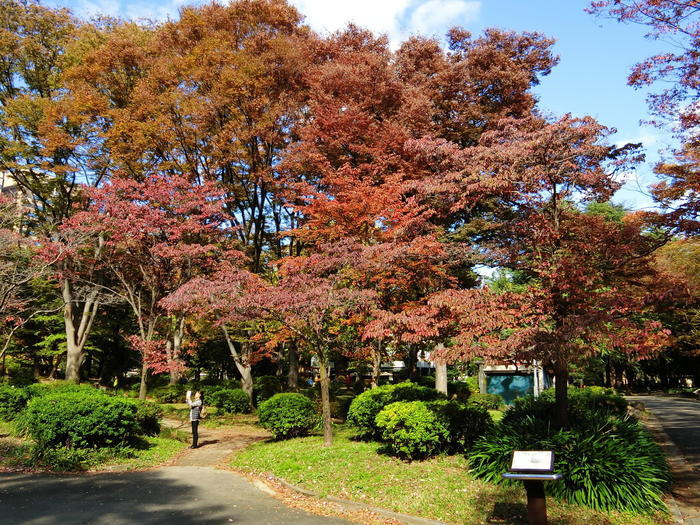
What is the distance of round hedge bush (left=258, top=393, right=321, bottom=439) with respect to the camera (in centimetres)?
1242

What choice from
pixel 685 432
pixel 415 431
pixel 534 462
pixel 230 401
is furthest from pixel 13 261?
pixel 685 432

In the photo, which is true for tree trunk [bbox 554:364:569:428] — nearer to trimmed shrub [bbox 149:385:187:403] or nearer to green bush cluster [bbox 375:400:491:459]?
green bush cluster [bbox 375:400:491:459]

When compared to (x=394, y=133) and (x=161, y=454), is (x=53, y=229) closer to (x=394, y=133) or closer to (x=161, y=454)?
(x=161, y=454)

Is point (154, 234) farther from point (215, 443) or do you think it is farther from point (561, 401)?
point (561, 401)

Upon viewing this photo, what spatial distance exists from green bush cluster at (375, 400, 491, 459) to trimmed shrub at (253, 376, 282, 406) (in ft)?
42.0

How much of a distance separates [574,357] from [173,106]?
56.1 ft

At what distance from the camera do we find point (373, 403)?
39.2 ft

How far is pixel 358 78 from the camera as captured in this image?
1844cm

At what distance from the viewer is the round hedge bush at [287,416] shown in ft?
40.8

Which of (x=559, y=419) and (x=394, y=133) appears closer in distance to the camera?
(x=559, y=419)

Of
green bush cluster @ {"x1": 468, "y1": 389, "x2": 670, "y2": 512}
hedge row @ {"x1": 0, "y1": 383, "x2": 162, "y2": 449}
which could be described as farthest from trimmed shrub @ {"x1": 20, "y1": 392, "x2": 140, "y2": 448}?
green bush cluster @ {"x1": 468, "y1": 389, "x2": 670, "y2": 512}

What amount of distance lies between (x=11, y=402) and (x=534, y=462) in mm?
15915

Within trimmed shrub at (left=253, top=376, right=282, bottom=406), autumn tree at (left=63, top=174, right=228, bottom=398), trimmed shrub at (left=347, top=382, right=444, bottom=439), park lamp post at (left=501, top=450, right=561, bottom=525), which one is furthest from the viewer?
trimmed shrub at (left=253, top=376, right=282, bottom=406)

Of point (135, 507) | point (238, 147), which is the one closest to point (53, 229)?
point (238, 147)
